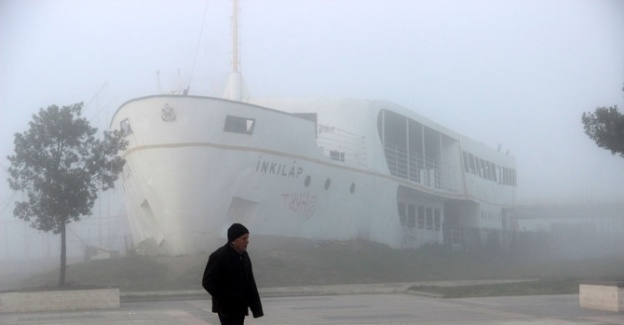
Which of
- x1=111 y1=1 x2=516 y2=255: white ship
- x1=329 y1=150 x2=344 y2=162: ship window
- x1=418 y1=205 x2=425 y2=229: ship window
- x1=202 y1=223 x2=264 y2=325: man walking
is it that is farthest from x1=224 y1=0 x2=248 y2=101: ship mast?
x1=202 y1=223 x2=264 y2=325: man walking

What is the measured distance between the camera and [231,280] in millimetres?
7496

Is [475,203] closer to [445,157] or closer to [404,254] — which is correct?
[445,157]

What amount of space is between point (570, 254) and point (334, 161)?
1061 inches

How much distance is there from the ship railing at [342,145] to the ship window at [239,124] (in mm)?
6060

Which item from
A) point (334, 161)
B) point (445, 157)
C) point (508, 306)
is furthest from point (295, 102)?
point (508, 306)

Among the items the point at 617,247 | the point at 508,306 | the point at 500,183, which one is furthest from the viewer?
the point at 617,247

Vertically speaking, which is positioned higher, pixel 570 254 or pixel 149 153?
pixel 149 153

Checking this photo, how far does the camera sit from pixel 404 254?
3794 cm

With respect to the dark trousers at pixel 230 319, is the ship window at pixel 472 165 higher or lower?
higher

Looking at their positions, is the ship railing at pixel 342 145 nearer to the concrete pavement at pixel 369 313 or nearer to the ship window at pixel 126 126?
the ship window at pixel 126 126

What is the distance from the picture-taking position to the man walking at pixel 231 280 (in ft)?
24.6

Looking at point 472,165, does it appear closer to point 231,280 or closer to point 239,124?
point 239,124

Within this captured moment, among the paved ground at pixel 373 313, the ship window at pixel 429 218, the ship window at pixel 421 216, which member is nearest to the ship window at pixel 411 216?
the ship window at pixel 421 216

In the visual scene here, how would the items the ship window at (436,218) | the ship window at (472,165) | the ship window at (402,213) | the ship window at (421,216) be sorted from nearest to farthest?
1. the ship window at (402,213)
2. the ship window at (421,216)
3. the ship window at (436,218)
4. the ship window at (472,165)
